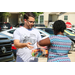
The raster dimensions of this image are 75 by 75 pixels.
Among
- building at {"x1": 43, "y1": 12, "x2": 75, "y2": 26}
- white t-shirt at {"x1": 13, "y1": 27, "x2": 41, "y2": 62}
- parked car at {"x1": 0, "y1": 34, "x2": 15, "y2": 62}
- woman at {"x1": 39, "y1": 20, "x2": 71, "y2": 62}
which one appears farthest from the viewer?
building at {"x1": 43, "y1": 12, "x2": 75, "y2": 26}

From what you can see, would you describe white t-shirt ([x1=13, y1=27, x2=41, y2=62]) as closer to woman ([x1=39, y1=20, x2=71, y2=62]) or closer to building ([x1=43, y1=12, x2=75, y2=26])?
woman ([x1=39, y1=20, x2=71, y2=62])

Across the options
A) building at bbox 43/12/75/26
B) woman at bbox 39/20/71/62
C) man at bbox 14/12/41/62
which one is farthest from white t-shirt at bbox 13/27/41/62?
building at bbox 43/12/75/26

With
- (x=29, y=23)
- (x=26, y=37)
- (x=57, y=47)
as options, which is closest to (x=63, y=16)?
(x=29, y=23)

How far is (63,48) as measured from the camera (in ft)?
8.73

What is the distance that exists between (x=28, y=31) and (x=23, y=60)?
57 centimetres

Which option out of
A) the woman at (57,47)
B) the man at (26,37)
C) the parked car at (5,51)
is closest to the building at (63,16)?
the parked car at (5,51)

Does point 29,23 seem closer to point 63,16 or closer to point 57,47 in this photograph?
point 57,47

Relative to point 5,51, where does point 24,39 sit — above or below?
above

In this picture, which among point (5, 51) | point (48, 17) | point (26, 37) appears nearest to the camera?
point (26, 37)

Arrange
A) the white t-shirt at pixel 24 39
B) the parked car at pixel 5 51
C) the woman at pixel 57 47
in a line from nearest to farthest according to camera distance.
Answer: the woman at pixel 57 47 → the white t-shirt at pixel 24 39 → the parked car at pixel 5 51

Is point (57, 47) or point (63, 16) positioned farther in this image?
point (63, 16)

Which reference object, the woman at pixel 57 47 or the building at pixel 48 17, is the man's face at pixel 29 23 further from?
the building at pixel 48 17

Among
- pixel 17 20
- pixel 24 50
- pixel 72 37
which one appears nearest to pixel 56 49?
pixel 24 50

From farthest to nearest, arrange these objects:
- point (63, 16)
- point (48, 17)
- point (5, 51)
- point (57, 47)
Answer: point (48, 17)
point (63, 16)
point (5, 51)
point (57, 47)
